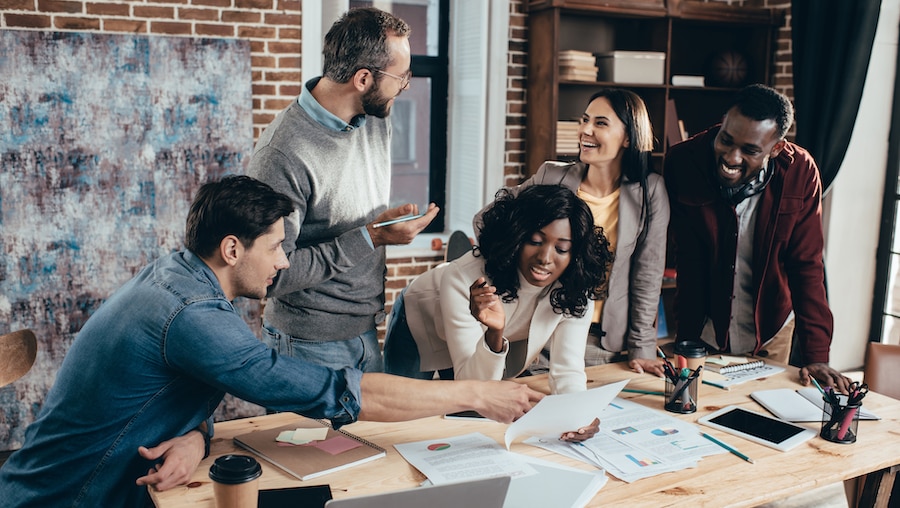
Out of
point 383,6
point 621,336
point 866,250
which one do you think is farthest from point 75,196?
point 866,250

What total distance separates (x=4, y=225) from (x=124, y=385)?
8.13 ft

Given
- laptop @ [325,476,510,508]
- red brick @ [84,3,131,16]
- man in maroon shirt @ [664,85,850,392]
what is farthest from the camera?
red brick @ [84,3,131,16]

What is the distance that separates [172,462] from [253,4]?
2896mm

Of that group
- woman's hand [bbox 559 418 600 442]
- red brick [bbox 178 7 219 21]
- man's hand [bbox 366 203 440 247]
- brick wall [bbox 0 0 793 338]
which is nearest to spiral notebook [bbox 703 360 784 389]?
woman's hand [bbox 559 418 600 442]

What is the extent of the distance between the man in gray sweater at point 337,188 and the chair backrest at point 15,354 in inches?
30.6

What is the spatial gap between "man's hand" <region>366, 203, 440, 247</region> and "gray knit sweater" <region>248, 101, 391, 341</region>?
43mm

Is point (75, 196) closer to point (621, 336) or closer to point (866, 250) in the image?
point (621, 336)

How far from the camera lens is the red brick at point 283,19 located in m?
4.00

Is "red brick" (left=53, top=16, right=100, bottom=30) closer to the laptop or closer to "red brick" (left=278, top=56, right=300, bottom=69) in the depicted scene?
"red brick" (left=278, top=56, right=300, bottom=69)

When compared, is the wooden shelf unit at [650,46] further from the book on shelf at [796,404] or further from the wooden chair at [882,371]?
the book on shelf at [796,404]

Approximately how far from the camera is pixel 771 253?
8.62 feet

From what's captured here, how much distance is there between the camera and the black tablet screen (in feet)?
6.61

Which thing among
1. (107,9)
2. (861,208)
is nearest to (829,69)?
(861,208)

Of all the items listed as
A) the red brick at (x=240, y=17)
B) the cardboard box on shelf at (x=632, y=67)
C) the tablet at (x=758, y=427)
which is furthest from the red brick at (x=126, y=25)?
the tablet at (x=758, y=427)
